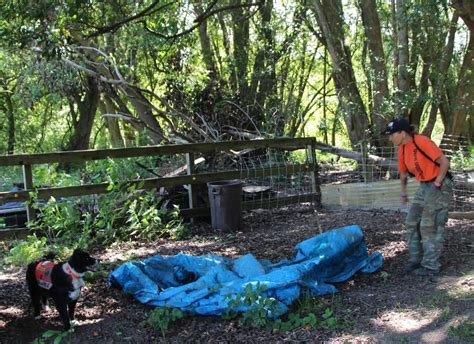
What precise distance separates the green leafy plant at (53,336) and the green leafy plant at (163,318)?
68 centimetres

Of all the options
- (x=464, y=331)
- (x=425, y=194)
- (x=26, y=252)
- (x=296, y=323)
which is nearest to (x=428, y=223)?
(x=425, y=194)

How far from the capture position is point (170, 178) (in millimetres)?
7707

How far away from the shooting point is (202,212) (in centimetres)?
809

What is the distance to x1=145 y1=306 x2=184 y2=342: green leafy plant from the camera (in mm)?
4050

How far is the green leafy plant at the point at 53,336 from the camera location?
12.3ft

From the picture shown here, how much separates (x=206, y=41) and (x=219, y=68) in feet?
3.07

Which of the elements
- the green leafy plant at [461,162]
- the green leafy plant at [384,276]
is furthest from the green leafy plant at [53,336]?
the green leafy plant at [461,162]

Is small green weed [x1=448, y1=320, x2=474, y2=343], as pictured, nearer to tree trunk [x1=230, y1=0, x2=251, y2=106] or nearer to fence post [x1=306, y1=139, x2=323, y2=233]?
fence post [x1=306, y1=139, x2=323, y2=233]

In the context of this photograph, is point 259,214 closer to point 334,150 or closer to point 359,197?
point 359,197

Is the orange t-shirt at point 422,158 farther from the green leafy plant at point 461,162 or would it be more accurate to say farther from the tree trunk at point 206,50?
the tree trunk at point 206,50

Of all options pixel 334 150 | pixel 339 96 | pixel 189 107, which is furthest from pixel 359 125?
pixel 189 107

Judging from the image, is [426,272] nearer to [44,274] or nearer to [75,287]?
[75,287]

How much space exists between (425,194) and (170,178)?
3.99 m

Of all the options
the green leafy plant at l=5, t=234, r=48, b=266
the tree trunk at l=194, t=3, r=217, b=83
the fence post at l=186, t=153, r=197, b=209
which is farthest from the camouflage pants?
the tree trunk at l=194, t=3, r=217, b=83
